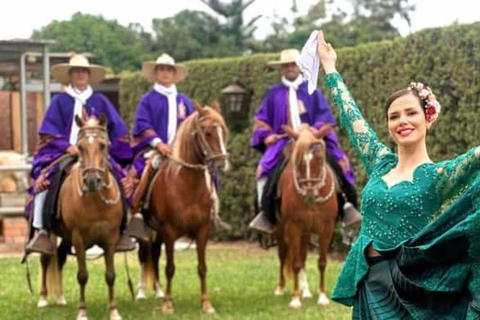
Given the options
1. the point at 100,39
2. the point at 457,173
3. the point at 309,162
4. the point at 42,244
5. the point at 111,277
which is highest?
the point at 100,39

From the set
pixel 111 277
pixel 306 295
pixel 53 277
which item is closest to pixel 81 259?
pixel 111 277

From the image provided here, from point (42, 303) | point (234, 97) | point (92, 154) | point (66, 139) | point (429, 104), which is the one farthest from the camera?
point (234, 97)

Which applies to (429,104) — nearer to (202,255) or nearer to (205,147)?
(205,147)

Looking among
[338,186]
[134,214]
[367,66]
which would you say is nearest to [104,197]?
[134,214]

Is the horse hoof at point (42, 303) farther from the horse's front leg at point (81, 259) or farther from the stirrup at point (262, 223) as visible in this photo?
the stirrup at point (262, 223)

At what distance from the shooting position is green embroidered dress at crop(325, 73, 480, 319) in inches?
157

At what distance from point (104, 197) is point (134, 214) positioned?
1.20 m

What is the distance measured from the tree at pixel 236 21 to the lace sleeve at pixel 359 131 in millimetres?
37324

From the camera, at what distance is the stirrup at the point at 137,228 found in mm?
10492

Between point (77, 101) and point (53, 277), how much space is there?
193 cm

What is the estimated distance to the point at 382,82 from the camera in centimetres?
1434

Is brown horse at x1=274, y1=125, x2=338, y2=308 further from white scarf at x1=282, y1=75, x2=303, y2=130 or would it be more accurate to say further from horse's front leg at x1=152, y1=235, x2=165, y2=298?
horse's front leg at x1=152, y1=235, x2=165, y2=298

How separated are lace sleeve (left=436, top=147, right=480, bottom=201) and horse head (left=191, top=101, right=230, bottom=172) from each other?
578 centimetres

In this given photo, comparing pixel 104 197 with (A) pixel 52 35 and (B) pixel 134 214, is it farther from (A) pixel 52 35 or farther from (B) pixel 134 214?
(A) pixel 52 35
